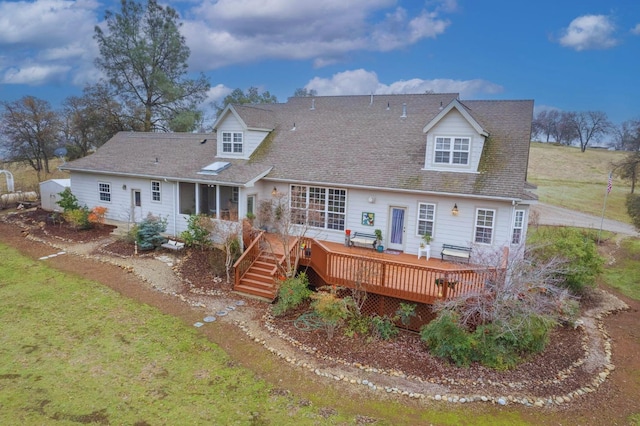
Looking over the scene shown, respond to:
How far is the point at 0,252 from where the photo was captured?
53.3ft

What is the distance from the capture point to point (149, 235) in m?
16.5

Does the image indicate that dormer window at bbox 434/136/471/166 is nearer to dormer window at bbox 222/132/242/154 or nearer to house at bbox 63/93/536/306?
house at bbox 63/93/536/306

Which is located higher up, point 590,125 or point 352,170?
point 590,125

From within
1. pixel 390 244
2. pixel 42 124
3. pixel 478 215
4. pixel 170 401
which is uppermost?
pixel 42 124

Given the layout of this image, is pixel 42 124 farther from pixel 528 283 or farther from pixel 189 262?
pixel 528 283

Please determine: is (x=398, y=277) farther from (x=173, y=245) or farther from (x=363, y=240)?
(x=173, y=245)

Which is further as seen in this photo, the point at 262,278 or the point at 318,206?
the point at 318,206

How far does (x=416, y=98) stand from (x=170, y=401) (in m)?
18.1

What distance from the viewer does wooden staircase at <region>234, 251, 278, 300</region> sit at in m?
12.5

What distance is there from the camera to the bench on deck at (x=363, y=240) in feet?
47.9

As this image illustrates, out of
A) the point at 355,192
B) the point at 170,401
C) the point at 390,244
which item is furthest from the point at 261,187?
the point at 170,401

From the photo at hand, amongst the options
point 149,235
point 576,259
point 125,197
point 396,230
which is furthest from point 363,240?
point 125,197

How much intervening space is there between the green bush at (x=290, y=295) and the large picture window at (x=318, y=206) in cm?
425

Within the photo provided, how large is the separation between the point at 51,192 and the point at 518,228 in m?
25.8
